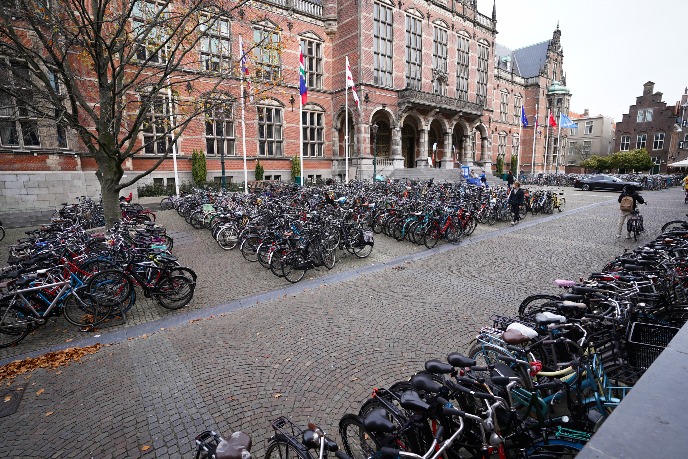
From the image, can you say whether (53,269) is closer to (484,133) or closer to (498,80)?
(484,133)

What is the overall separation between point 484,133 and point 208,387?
112ft

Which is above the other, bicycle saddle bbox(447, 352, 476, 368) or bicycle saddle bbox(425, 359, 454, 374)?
bicycle saddle bbox(447, 352, 476, 368)

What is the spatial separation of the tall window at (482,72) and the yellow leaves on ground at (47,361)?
113 feet

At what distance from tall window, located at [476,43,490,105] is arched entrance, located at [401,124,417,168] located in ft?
26.1

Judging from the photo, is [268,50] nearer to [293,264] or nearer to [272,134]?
[293,264]

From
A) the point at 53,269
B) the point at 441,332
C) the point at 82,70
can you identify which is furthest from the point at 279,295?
the point at 82,70

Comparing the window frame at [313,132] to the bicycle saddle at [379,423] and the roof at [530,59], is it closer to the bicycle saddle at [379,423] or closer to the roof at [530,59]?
the bicycle saddle at [379,423]

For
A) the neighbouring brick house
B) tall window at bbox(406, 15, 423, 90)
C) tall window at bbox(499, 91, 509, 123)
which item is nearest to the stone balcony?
the neighbouring brick house

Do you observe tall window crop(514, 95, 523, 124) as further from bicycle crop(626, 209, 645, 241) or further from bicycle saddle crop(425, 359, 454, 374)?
bicycle saddle crop(425, 359, 454, 374)

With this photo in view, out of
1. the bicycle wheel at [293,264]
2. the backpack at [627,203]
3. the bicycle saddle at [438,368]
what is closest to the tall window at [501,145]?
the backpack at [627,203]

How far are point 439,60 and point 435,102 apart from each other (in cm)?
487

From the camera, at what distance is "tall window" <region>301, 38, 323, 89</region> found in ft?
78.4

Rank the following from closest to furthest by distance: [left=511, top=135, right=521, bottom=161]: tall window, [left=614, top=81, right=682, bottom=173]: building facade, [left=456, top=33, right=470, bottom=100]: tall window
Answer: [left=456, top=33, right=470, bottom=100]: tall window → [left=511, top=135, right=521, bottom=161]: tall window → [left=614, top=81, right=682, bottom=173]: building facade

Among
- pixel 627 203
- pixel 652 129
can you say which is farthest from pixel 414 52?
pixel 652 129
